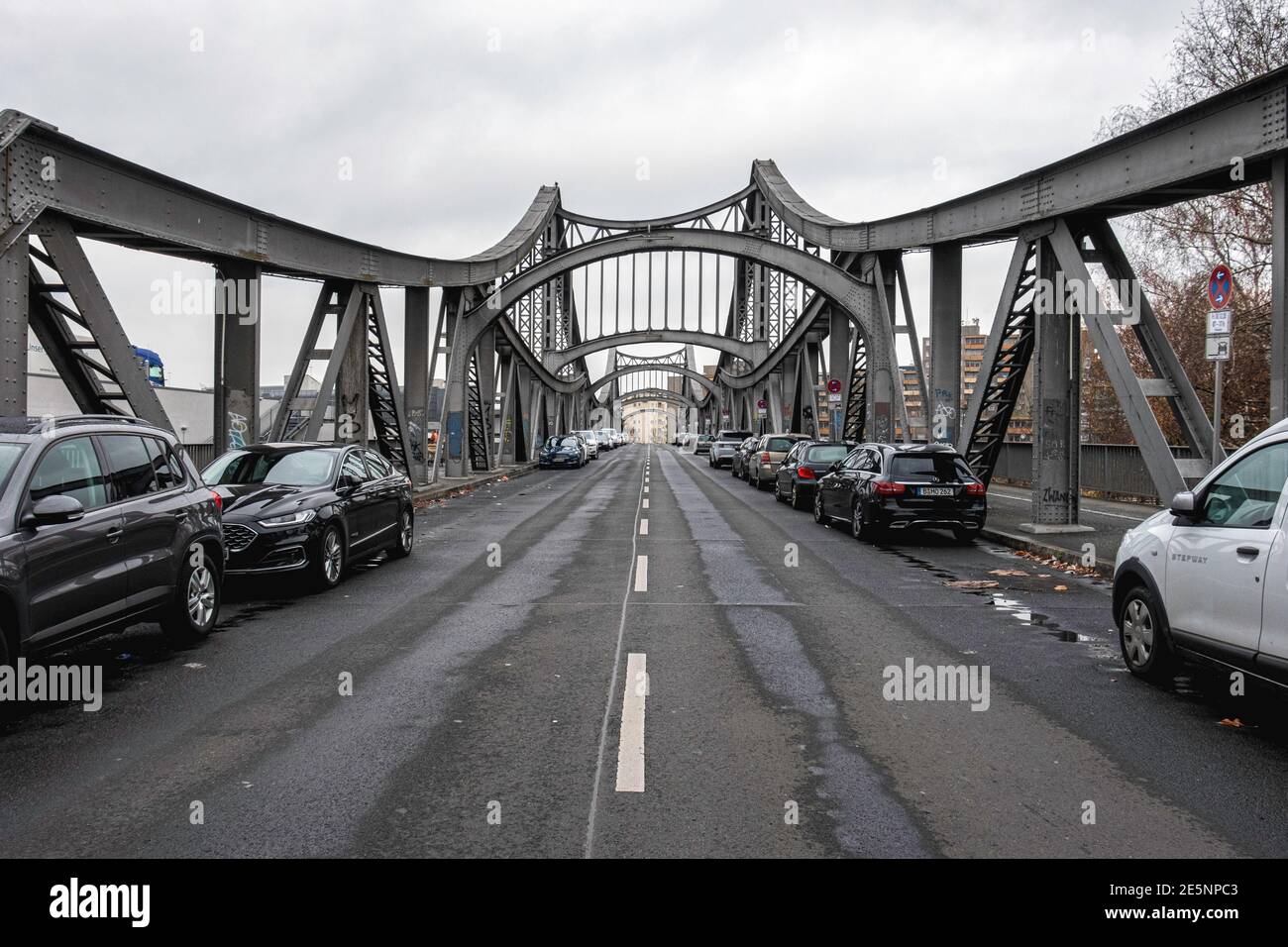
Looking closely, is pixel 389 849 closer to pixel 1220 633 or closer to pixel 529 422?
pixel 1220 633

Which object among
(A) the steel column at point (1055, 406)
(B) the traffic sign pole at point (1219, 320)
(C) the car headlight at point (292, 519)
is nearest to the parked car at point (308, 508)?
(C) the car headlight at point (292, 519)

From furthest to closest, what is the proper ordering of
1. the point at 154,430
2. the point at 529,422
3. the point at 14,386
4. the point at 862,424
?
1. the point at 529,422
2. the point at 862,424
3. the point at 14,386
4. the point at 154,430

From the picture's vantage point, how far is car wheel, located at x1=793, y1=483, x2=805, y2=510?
22188 mm

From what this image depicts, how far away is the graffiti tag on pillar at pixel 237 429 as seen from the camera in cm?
1558

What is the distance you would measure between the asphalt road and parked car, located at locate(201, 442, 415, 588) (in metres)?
0.50

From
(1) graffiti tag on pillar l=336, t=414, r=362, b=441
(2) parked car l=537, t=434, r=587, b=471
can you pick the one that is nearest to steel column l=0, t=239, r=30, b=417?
(1) graffiti tag on pillar l=336, t=414, r=362, b=441

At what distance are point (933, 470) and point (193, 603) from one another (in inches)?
427

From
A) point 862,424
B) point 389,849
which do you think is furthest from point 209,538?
point 862,424

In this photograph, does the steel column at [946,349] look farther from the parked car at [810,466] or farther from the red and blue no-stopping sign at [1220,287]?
the red and blue no-stopping sign at [1220,287]

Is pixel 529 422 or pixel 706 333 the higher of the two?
pixel 706 333

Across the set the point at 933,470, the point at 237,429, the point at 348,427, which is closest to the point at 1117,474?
the point at 933,470

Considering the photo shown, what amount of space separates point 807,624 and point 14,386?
8771mm

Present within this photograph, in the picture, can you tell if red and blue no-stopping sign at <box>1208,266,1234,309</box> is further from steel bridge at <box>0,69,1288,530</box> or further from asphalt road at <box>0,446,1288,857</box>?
asphalt road at <box>0,446,1288,857</box>
